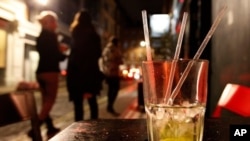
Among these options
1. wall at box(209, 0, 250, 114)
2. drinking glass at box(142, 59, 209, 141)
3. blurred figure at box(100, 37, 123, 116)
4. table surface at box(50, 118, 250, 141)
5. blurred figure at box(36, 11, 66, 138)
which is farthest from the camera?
blurred figure at box(100, 37, 123, 116)

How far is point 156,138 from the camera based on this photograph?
86 centimetres

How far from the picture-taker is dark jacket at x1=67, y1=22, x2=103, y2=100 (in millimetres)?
4301

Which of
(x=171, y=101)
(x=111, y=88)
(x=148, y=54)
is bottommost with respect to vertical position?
(x=111, y=88)

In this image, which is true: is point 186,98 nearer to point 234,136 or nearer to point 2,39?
point 234,136

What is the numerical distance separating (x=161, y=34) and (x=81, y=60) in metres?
5.79

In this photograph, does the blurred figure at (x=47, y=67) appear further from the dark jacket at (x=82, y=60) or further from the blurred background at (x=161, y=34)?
the blurred background at (x=161, y=34)

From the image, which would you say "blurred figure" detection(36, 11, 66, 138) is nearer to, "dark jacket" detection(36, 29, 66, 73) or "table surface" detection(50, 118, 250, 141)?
"dark jacket" detection(36, 29, 66, 73)

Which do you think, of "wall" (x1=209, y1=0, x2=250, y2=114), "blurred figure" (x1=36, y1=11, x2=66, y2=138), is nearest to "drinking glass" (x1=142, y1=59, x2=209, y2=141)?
"wall" (x1=209, y1=0, x2=250, y2=114)

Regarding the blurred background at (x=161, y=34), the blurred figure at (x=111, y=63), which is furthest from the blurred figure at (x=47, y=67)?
the blurred figure at (x=111, y=63)

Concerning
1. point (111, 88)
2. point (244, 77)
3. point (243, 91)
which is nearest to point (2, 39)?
point (111, 88)

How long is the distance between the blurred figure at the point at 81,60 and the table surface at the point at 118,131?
9.82 feet

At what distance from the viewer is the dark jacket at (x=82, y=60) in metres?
4.30

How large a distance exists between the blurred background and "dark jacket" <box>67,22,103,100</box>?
62 centimetres

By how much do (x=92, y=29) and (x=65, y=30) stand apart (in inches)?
552
